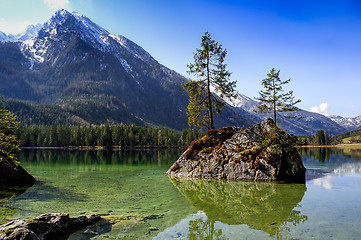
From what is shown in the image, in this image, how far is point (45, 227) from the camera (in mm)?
10648

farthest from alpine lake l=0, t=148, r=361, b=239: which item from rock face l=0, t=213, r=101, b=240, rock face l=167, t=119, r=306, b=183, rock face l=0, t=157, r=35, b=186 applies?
rock face l=167, t=119, r=306, b=183

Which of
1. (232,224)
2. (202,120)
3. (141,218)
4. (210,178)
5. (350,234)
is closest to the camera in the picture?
(350,234)

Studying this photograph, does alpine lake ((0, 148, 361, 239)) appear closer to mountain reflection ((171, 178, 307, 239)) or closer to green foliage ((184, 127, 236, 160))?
mountain reflection ((171, 178, 307, 239))

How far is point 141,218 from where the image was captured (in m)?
13.7

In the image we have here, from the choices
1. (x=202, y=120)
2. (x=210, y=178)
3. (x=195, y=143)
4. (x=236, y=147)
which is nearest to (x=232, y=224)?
(x=210, y=178)

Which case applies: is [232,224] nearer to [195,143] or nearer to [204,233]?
[204,233]

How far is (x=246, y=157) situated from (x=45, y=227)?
24222 millimetres

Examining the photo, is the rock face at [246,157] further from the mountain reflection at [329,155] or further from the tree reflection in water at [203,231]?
the mountain reflection at [329,155]

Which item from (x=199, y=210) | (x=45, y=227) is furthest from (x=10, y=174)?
(x=199, y=210)

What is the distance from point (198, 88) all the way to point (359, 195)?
26.6m

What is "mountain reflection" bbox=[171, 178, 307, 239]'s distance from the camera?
1187 centimetres

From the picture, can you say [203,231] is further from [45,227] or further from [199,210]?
[45,227]

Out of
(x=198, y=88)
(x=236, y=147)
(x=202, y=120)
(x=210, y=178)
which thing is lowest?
(x=210, y=178)

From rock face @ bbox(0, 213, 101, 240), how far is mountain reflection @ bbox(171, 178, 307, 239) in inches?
221
